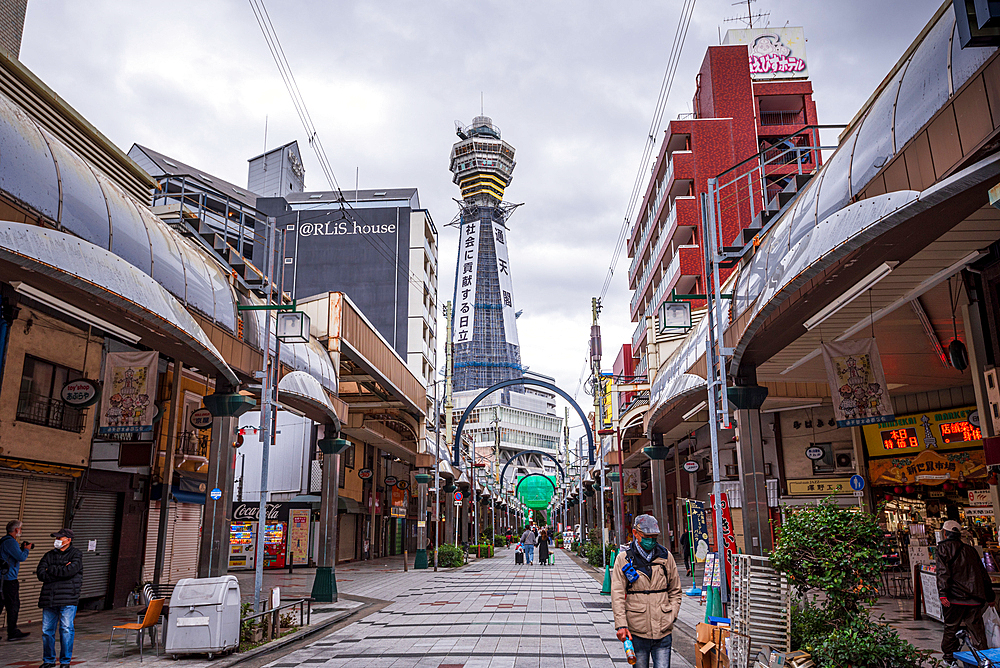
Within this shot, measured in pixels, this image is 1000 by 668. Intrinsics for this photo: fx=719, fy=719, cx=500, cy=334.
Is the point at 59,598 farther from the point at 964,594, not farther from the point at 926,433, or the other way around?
the point at 926,433

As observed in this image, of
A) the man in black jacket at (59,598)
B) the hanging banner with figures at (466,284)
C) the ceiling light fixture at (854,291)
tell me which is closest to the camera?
the ceiling light fixture at (854,291)

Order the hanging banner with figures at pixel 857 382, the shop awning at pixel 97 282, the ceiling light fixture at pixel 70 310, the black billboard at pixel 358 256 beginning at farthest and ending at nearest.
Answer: the black billboard at pixel 358 256 → the ceiling light fixture at pixel 70 310 → the hanging banner with figures at pixel 857 382 → the shop awning at pixel 97 282

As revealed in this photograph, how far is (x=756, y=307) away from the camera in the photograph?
35.3ft

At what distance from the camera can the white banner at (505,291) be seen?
161 meters

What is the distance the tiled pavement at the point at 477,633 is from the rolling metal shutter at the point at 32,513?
6.21 meters

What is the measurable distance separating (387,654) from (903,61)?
1034 centimetres

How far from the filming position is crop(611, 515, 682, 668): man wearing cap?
6402mm

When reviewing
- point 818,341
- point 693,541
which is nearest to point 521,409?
point 693,541

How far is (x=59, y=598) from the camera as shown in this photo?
9.23m

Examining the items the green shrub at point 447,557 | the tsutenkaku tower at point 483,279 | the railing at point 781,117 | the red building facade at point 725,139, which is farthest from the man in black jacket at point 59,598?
the tsutenkaku tower at point 483,279

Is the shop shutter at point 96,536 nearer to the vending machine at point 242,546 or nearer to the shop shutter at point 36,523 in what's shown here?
the shop shutter at point 36,523

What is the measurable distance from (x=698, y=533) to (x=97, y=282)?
20671 millimetres

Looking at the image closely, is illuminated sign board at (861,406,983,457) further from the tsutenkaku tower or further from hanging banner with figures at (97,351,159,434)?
the tsutenkaku tower

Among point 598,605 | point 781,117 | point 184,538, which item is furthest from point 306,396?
point 781,117
